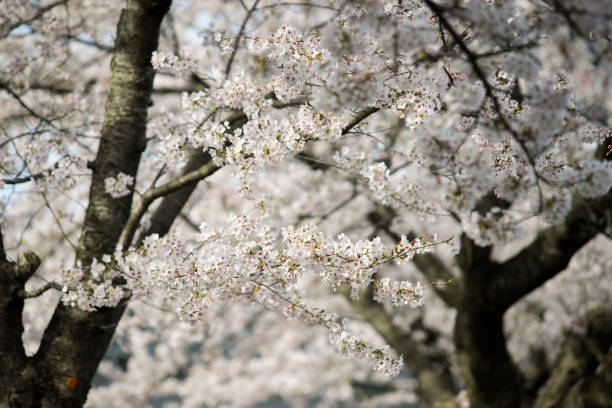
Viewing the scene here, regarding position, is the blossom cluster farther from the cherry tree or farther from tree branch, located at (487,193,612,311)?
tree branch, located at (487,193,612,311)

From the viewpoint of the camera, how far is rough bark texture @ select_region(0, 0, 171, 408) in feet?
8.27

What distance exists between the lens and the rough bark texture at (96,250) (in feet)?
8.27

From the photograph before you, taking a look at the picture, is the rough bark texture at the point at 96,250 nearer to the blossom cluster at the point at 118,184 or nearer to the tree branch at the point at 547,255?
the blossom cluster at the point at 118,184

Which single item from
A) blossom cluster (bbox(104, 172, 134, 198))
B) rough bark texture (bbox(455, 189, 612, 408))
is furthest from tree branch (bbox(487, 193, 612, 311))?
blossom cluster (bbox(104, 172, 134, 198))

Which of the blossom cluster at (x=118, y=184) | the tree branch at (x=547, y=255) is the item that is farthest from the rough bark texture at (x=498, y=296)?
the blossom cluster at (x=118, y=184)

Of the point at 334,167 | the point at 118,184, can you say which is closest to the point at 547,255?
the point at 334,167

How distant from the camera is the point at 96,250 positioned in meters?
2.79

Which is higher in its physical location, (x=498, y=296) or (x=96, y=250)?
(x=498, y=296)

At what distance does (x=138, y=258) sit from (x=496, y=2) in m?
1.95

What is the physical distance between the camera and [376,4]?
1506 mm

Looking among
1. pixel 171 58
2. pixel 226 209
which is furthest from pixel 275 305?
pixel 226 209

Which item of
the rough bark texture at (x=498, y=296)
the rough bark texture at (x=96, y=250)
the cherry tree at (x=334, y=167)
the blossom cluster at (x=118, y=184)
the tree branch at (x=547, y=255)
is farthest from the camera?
Result: the rough bark texture at (x=498, y=296)

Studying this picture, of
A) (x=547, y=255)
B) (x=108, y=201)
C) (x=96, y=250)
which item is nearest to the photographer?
(x=96, y=250)

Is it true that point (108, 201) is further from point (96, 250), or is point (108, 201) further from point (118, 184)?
point (96, 250)
